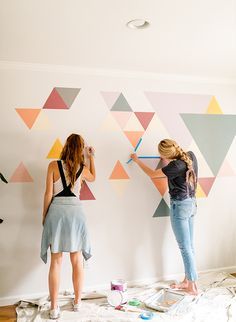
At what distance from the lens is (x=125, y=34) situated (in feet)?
7.44

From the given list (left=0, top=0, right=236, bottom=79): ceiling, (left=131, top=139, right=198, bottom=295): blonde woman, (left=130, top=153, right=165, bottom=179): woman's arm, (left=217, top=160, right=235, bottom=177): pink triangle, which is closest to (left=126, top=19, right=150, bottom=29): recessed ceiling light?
(left=0, top=0, right=236, bottom=79): ceiling

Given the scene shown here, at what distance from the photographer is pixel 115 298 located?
8.55ft

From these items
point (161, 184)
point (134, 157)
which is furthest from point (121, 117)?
point (161, 184)

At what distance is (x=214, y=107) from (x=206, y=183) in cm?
78

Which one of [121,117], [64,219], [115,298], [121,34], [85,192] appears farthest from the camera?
[121,117]

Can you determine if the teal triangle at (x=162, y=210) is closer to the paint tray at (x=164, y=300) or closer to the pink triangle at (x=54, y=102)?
the paint tray at (x=164, y=300)

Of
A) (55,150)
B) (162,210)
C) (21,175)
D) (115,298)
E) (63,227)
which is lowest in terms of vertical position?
(115,298)

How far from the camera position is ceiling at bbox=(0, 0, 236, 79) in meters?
1.88

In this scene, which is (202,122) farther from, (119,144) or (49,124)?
(49,124)

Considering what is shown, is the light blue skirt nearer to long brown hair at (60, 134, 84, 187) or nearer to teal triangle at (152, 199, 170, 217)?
long brown hair at (60, 134, 84, 187)

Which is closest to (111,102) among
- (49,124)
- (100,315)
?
(49,124)

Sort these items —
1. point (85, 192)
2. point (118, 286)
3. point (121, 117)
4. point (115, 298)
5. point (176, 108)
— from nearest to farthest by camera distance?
Answer: point (115, 298) → point (118, 286) → point (85, 192) → point (121, 117) → point (176, 108)

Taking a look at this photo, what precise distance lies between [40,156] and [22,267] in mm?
945

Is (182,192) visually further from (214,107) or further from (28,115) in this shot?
(28,115)
